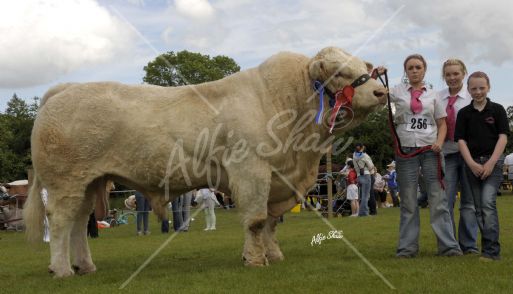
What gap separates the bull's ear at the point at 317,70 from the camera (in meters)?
6.69

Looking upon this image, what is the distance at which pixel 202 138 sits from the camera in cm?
664

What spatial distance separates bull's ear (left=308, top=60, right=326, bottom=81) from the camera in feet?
22.0

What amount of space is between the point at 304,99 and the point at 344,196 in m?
13.5

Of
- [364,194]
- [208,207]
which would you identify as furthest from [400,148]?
[364,194]

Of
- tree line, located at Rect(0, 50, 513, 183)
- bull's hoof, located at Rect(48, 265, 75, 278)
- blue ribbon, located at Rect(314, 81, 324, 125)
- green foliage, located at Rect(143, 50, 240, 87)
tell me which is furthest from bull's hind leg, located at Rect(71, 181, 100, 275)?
green foliage, located at Rect(143, 50, 240, 87)

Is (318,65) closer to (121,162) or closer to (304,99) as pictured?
(304,99)

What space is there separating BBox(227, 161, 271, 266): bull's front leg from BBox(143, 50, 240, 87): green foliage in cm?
4587

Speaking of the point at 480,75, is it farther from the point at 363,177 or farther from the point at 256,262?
the point at 363,177

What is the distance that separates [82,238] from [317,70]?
341 cm

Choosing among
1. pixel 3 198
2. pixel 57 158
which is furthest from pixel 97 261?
pixel 3 198

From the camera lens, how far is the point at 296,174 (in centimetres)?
690

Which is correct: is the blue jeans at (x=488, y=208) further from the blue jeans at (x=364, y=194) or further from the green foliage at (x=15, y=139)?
the green foliage at (x=15, y=139)

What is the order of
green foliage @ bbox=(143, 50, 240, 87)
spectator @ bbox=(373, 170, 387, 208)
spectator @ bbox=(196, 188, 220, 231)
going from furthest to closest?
green foliage @ bbox=(143, 50, 240, 87) → spectator @ bbox=(373, 170, 387, 208) → spectator @ bbox=(196, 188, 220, 231)

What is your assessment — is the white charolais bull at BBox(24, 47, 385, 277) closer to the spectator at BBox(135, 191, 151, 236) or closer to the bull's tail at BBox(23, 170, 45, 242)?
the bull's tail at BBox(23, 170, 45, 242)
